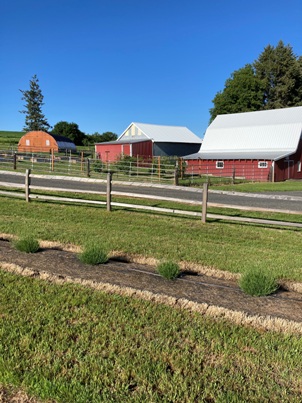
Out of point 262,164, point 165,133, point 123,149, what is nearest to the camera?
point 262,164

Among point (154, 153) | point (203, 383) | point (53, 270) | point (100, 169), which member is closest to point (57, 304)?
point (53, 270)

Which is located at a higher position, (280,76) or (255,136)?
(280,76)

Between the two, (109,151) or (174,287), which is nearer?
(174,287)

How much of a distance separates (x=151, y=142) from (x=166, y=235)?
38187 millimetres

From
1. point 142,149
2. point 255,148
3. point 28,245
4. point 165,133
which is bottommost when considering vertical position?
point 28,245

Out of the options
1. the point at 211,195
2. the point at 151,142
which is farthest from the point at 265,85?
the point at 211,195

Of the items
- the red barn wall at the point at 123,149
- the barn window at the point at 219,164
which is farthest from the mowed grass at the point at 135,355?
the red barn wall at the point at 123,149

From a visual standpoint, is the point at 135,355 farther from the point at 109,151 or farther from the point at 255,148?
the point at 109,151

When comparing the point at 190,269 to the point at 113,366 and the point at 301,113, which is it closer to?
the point at 113,366

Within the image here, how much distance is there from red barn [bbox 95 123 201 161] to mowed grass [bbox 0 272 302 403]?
3772 centimetres

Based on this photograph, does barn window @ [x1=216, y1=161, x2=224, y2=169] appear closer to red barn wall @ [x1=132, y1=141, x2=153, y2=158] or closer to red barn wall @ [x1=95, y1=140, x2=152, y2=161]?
red barn wall @ [x1=95, y1=140, x2=152, y2=161]

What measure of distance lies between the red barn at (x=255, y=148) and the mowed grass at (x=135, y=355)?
28640 mm

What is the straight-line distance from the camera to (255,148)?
3516 cm

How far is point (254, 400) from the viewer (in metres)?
2.25
